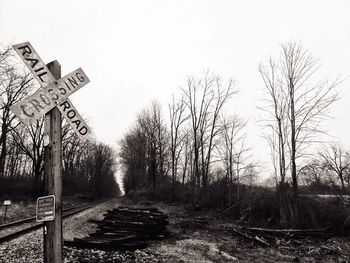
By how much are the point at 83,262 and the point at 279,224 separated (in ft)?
38.4

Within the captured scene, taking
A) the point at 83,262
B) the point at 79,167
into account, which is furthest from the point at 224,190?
the point at 79,167

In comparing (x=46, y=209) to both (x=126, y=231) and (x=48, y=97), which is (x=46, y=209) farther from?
(x=126, y=231)

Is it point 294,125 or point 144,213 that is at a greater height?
point 294,125

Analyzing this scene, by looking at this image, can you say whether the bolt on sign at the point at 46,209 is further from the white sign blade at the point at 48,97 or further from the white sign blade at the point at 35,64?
the white sign blade at the point at 35,64

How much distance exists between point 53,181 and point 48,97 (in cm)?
103

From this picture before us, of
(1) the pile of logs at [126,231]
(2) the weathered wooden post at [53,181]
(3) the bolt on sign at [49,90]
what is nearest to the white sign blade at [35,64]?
(3) the bolt on sign at [49,90]

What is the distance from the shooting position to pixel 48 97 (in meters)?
3.43

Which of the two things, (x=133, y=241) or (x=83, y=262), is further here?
(x=133, y=241)

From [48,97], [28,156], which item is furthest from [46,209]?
[28,156]

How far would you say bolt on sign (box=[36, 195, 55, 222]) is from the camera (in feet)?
10.7

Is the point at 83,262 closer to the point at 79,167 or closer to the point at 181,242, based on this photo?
the point at 181,242

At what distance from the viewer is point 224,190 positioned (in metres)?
23.8

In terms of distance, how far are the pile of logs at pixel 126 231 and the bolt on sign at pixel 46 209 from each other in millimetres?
6654

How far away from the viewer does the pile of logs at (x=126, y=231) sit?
9.39 metres
